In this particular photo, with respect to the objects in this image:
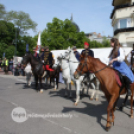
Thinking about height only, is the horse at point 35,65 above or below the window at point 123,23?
below

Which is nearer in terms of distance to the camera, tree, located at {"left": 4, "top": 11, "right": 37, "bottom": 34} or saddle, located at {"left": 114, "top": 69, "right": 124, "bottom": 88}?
saddle, located at {"left": 114, "top": 69, "right": 124, "bottom": 88}

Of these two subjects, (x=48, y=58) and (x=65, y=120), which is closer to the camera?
(x=65, y=120)

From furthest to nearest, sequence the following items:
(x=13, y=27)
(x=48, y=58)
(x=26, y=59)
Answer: (x=13, y=27)
(x=48, y=58)
(x=26, y=59)

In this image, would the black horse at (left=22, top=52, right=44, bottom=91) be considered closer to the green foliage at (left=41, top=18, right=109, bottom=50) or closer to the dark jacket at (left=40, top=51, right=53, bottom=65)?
the dark jacket at (left=40, top=51, right=53, bottom=65)

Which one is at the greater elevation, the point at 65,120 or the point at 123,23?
the point at 123,23

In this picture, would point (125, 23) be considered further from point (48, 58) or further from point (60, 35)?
point (48, 58)

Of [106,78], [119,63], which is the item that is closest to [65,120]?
[106,78]

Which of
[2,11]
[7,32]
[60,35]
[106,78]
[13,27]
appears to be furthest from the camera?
[13,27]

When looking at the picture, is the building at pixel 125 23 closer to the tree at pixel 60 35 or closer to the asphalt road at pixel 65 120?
the tree at pixel 60 35

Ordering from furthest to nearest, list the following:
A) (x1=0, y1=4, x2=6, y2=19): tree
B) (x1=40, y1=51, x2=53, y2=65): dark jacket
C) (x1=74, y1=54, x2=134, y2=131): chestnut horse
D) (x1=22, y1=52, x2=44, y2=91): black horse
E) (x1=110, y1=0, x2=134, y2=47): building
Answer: (x1=0, y1=4, x2=6, y2=19): tree
(x1=110, y1=0, x2=134, y2=47): building
(x1=40, y1=51, x2=53, y2=65): dark jacket
(x1=22, y1=52, x2=44, y2=91): black horse
(x1=74, y1=54, x2=134, y2=131): chestnut horse

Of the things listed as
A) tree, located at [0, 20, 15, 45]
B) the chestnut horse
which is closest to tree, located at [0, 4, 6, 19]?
tree, located at [0, 20, 15, 45]

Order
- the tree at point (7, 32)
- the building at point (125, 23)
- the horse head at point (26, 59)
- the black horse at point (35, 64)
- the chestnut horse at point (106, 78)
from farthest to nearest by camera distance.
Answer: the tree at point (7, 32) < the building at point (125, 23) < the black horse at point (35, 64) < the horse head at point (26, 59) < the chestnut horse at point (106, 78)

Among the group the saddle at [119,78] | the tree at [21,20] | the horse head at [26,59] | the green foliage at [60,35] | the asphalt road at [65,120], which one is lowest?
the asphalt road at [65,120]

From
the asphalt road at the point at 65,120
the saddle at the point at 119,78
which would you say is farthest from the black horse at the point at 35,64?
the saddle at the point at 119,78
